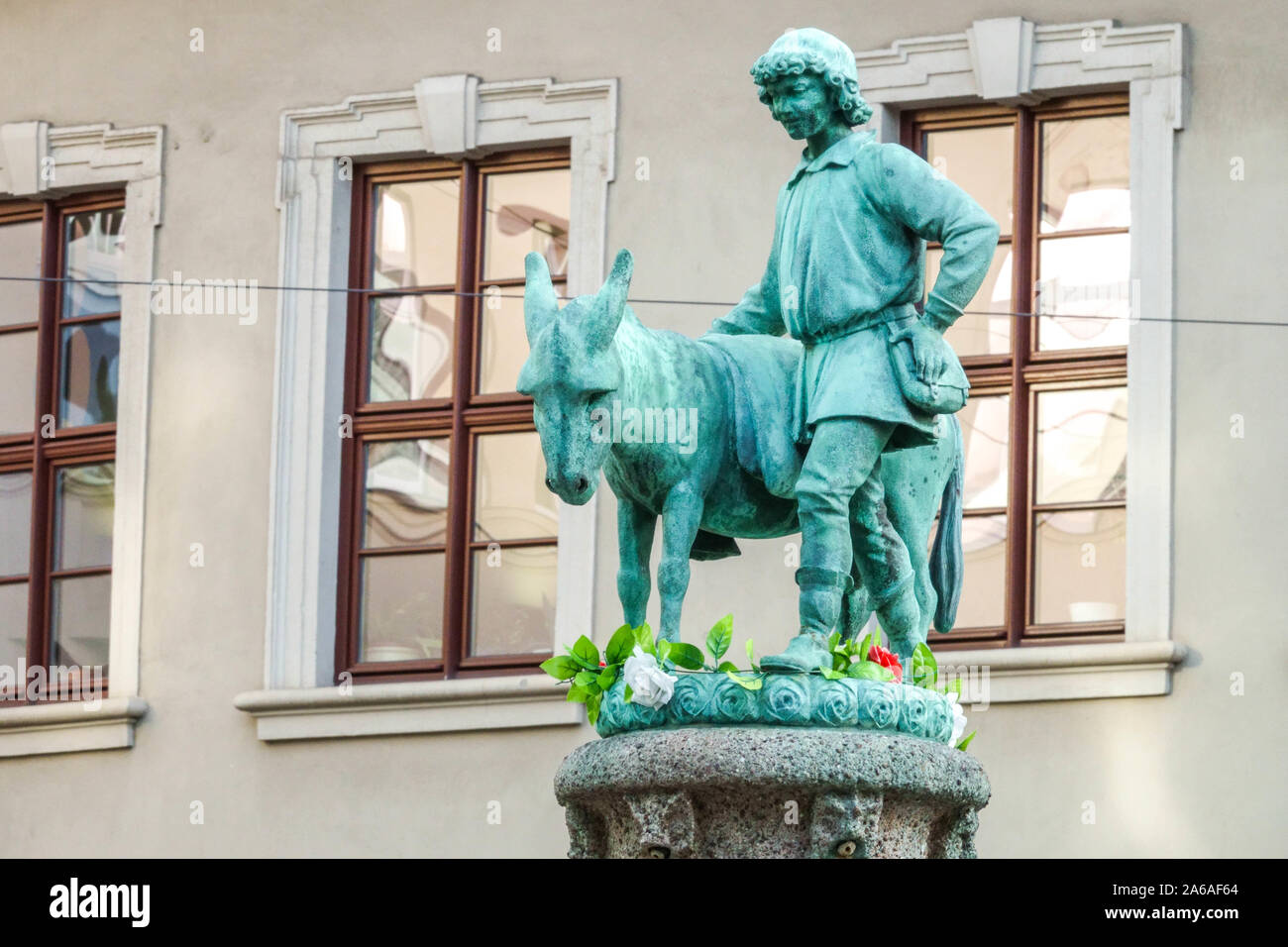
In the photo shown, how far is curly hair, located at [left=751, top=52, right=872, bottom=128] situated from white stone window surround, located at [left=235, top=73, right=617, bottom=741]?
750 cm

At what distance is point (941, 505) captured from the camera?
8898 millimetres

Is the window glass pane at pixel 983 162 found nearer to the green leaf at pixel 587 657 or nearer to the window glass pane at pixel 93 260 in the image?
the window glass pane at pixel 93 260

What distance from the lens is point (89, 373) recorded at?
17.5 m

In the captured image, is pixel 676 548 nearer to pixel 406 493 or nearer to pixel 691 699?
pixel 691 699

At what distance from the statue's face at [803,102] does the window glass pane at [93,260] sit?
9513 mm

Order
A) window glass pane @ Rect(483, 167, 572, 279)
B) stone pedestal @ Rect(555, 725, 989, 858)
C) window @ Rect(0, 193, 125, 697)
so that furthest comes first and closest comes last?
1. window @ Rect(0, 193, 125, 697)
2. window glass pane @ Rect(483, 167, 572, 279)
3. stone pedestal @ Rect(555, 725, 989, 858)

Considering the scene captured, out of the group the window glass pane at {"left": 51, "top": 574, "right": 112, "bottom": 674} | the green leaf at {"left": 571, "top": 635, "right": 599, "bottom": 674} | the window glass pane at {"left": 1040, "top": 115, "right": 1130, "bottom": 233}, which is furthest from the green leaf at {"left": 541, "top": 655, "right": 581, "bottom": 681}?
the window glass pane at {"left": 51, "top": 574, "right": 112, "bottom": 674}

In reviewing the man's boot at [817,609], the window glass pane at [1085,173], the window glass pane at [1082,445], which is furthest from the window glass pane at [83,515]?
the man's boot at [817,609]

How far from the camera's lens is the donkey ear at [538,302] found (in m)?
7.91

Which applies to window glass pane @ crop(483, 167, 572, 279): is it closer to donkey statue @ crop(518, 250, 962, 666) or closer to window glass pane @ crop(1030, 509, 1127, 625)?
window glass pane @ crop(1030, 509, 1127, 625)

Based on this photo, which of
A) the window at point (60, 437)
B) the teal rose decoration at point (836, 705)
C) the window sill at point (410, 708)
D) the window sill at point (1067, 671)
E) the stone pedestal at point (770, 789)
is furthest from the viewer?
the window at point (60, 437)

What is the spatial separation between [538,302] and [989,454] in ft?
25.4

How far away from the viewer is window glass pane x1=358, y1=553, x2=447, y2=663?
16500 millimetres

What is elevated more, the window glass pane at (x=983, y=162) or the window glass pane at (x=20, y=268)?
the window glass pane at (x=983, y=162)
